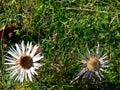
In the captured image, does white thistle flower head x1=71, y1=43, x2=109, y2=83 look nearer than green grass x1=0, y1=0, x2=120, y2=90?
Yes

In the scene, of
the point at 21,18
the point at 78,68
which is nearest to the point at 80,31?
the point at 78,68

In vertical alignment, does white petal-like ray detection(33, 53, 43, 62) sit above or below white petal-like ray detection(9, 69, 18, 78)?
above

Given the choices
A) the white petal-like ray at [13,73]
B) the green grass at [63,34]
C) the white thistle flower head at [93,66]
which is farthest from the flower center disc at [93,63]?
the white petal-like ray at [13,73]

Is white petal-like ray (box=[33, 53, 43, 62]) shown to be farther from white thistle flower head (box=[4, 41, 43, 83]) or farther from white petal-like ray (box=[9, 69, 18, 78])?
white petal-like ray (box=[9, 69, 18, 78])

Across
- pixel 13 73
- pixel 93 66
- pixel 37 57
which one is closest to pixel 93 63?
pixel 93 66

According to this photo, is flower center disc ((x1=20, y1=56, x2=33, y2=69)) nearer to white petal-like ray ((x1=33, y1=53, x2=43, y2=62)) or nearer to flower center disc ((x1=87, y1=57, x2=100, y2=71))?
white petal-like ray ((x1=33, y1=53, x2=43, y2=62))

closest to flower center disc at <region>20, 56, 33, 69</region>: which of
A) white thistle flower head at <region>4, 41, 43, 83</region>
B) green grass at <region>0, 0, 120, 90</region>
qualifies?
white thistle flower head at <region>4, 41, 43, 83</region>
